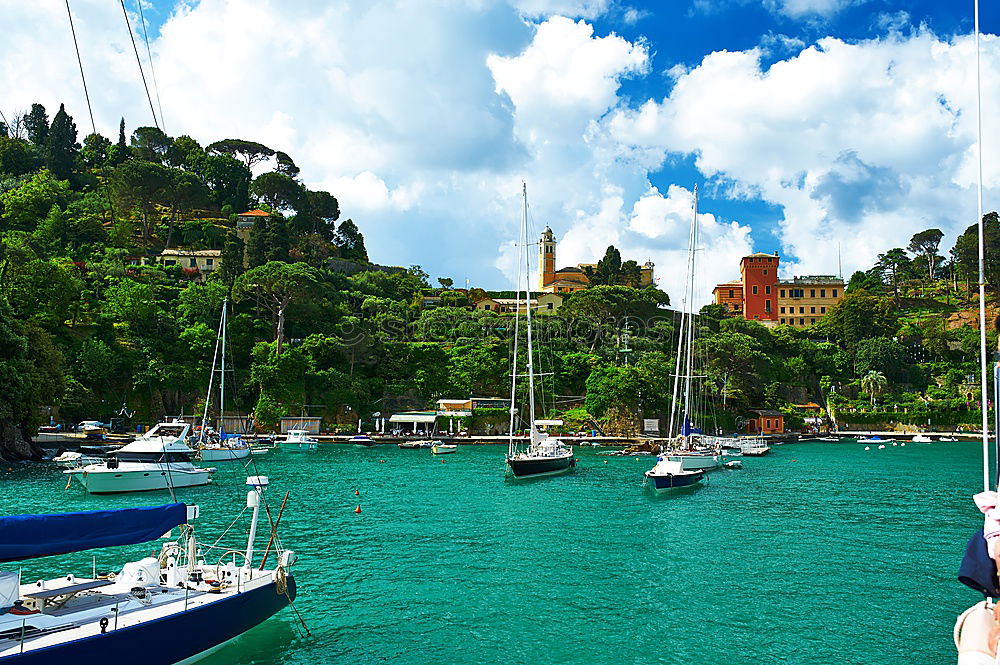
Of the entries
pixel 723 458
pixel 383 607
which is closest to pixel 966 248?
pixel 723 458

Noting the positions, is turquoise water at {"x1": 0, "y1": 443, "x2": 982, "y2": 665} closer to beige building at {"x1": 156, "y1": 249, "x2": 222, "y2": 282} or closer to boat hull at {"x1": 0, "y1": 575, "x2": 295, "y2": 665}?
boat hull at {"x1": 0, "y1": 575, "x2": 295, "y2": 665}

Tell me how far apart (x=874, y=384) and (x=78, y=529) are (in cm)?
10124

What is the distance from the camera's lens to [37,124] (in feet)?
416

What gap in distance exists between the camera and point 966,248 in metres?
122

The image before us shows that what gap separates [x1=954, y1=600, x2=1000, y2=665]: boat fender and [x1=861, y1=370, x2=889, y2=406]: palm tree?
101590mm

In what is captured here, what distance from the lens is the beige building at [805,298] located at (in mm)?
127688

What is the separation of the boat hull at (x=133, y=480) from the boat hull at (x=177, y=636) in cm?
2249

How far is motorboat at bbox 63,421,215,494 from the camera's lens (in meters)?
37.0

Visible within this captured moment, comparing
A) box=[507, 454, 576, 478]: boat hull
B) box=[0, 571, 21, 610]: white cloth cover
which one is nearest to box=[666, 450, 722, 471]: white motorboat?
box=[507, 454, 576, 478]: boat hull

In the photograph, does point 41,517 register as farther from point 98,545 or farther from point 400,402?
point 400,402

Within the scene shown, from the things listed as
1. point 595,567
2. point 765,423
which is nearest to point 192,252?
point 765,423

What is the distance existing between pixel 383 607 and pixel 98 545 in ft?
24.2

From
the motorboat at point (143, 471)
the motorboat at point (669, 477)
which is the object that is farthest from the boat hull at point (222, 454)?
the motorboat at point (669, 477)

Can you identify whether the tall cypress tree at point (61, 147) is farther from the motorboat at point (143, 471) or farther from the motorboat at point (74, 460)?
the motorboat at point (143, 471)
